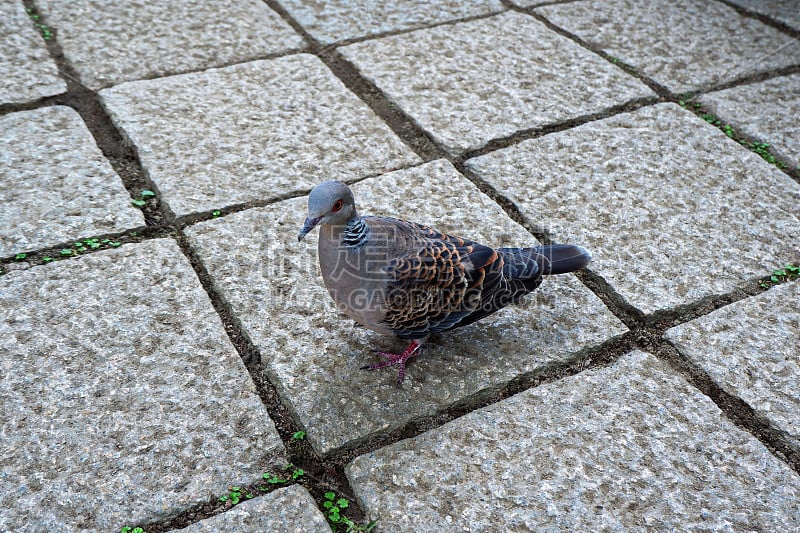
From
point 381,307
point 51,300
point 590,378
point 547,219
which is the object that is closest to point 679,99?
point 547,219

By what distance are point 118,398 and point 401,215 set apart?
1.24m

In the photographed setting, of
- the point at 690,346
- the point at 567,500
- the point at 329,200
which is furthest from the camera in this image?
the point at 690,346

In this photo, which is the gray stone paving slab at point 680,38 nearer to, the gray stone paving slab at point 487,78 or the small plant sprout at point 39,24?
the gray stone paving slab at point 487,78

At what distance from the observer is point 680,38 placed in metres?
4.13

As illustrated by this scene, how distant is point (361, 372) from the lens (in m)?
2.42

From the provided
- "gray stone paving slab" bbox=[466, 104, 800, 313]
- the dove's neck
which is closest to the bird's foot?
the dove's neck

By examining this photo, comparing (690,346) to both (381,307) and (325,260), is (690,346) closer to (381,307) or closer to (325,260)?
(381,307)

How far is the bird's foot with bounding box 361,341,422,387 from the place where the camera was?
2386 mm

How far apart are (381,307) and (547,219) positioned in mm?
961

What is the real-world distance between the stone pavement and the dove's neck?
35cm

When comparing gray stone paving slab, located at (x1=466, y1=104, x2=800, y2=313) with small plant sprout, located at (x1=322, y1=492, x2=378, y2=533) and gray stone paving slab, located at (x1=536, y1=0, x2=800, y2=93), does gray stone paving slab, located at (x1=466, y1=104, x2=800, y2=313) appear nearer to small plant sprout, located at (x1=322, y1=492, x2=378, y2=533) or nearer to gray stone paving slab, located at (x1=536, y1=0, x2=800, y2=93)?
gray stone paving slab, located at (x1=536, y1=0, x2=800, y2=93)

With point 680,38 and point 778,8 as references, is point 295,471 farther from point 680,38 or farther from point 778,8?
point 778,8

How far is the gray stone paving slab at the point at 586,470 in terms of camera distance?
6.63ft

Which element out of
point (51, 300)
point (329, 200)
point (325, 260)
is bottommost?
point (51, 300)
